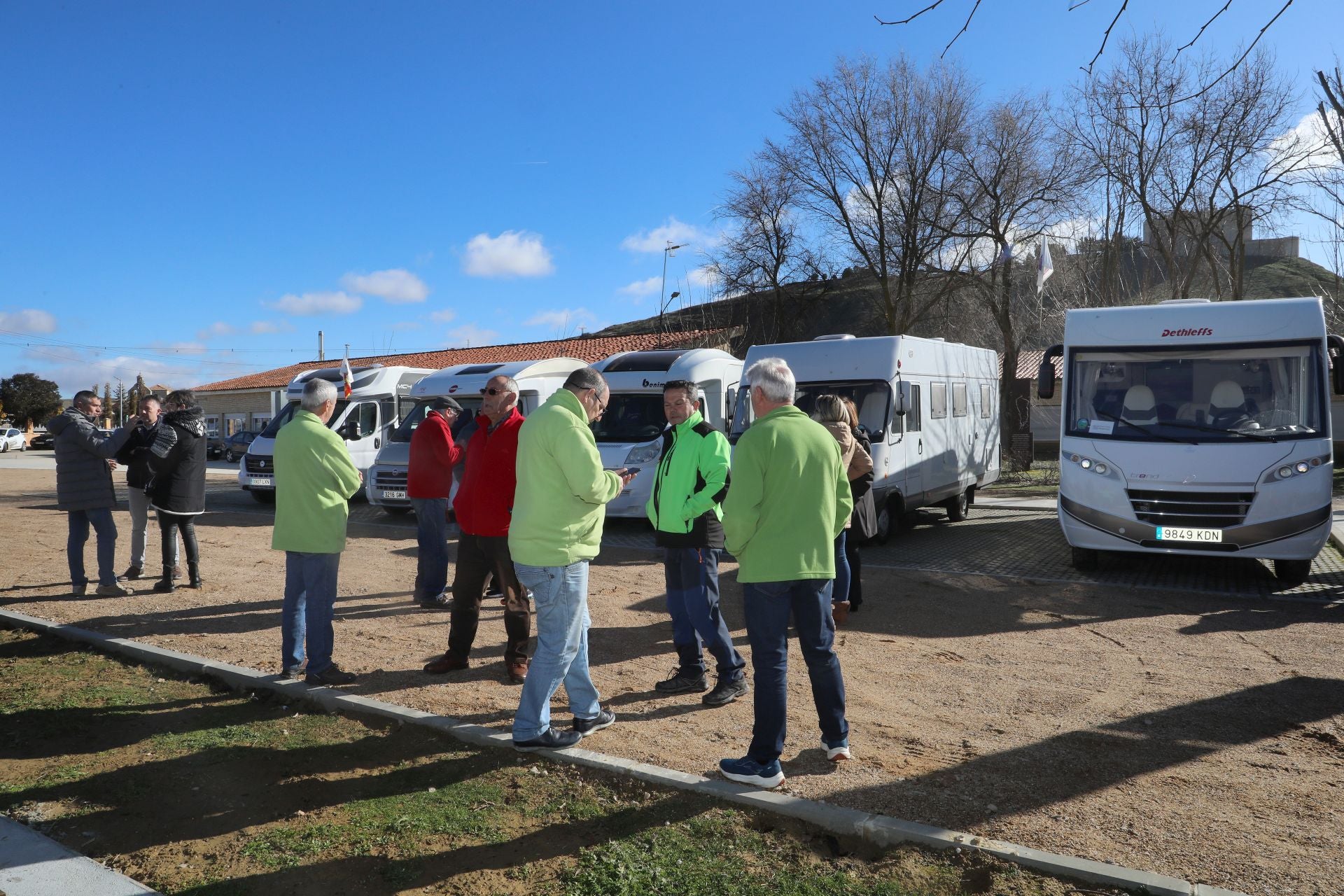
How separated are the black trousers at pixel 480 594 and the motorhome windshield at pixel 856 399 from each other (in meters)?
6.39

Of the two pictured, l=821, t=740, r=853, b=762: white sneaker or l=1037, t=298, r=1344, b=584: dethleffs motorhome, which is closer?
l=821, t=740, r=853, b=762: white sneaker

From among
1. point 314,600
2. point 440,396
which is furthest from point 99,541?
point 440,396

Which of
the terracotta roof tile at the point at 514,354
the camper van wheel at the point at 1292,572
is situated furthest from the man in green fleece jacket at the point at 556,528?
the terracotta roof tile at the point at 514,354

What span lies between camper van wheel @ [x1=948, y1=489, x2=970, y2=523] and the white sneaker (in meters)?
11.5

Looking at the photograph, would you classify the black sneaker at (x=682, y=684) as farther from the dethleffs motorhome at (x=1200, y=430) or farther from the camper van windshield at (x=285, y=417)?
the camper van windshield at (x=285, y=417)

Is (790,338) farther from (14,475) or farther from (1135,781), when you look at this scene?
(1135,781)

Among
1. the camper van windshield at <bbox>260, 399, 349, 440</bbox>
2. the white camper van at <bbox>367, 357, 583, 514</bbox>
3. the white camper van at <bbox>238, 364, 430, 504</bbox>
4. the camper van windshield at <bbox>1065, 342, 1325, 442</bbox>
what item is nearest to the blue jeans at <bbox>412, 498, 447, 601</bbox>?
the camper van windshield at <bbox>1065, 342, 1325, 442</bbox>

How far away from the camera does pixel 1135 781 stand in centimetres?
443

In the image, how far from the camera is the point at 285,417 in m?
17.7

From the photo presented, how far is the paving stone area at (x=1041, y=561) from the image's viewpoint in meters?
10.1

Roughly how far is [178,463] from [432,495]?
93.0 inches

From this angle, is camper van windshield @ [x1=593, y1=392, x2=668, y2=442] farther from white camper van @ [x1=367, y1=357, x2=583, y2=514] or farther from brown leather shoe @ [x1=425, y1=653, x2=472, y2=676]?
brown leather shoe @ [x1=425, y1=653, x2=472, y2=676]

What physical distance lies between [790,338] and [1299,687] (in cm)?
3386

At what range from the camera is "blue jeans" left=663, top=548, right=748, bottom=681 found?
5.67 m
